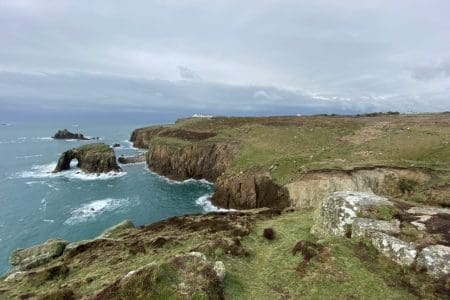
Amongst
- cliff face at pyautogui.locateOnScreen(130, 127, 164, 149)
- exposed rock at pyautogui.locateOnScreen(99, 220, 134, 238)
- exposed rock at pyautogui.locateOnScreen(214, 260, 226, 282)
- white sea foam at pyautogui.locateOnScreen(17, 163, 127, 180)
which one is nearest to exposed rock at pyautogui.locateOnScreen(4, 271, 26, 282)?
exposed rock at pyautogui.locateOnScreen(99, 220, 134, 238)

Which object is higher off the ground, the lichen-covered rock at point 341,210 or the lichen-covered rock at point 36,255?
the lichen-covered rock at point 341,210

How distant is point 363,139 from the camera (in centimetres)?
6931

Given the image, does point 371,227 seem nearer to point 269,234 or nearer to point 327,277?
point 327,277

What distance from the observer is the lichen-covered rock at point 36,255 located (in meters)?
28.5

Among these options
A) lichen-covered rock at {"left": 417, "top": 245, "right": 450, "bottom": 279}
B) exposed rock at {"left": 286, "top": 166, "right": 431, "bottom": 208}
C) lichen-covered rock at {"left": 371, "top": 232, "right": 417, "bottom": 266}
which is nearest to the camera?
lichen-covered rock at {"left": 417, "top": 245, "right": 450, "bottom": 279}

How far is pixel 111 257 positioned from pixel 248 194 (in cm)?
3576

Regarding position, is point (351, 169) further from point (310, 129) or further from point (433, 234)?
point (310, 129)

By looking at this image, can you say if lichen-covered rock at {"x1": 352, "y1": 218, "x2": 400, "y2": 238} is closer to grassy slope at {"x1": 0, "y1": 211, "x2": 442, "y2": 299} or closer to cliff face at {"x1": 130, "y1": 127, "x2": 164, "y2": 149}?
grassy slope at {"x1": 0, "y1": 211, "x2": 442, "y2": 299}

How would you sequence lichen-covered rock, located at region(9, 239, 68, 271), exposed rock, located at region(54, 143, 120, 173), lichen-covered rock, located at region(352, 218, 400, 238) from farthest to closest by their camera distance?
exposed rock, located at region(54, 143, 120, 173) < lichen-covered rock, located at region(9, 239, 68, 271) < lichen-covered rock, located at region(352, 218, 400, 238)

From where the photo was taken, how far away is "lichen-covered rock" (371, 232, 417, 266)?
58.8 ft

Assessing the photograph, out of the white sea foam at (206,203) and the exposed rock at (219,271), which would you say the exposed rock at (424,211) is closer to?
the exposed rock at (219,271)

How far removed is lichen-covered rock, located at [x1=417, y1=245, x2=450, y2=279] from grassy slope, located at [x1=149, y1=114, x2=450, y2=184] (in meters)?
33.4

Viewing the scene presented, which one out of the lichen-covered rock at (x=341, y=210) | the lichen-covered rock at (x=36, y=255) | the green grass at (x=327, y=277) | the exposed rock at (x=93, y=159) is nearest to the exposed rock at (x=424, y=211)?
the lichen-covered rock at (x=341, y=210)

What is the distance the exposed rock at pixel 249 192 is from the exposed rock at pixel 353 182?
3597mm
